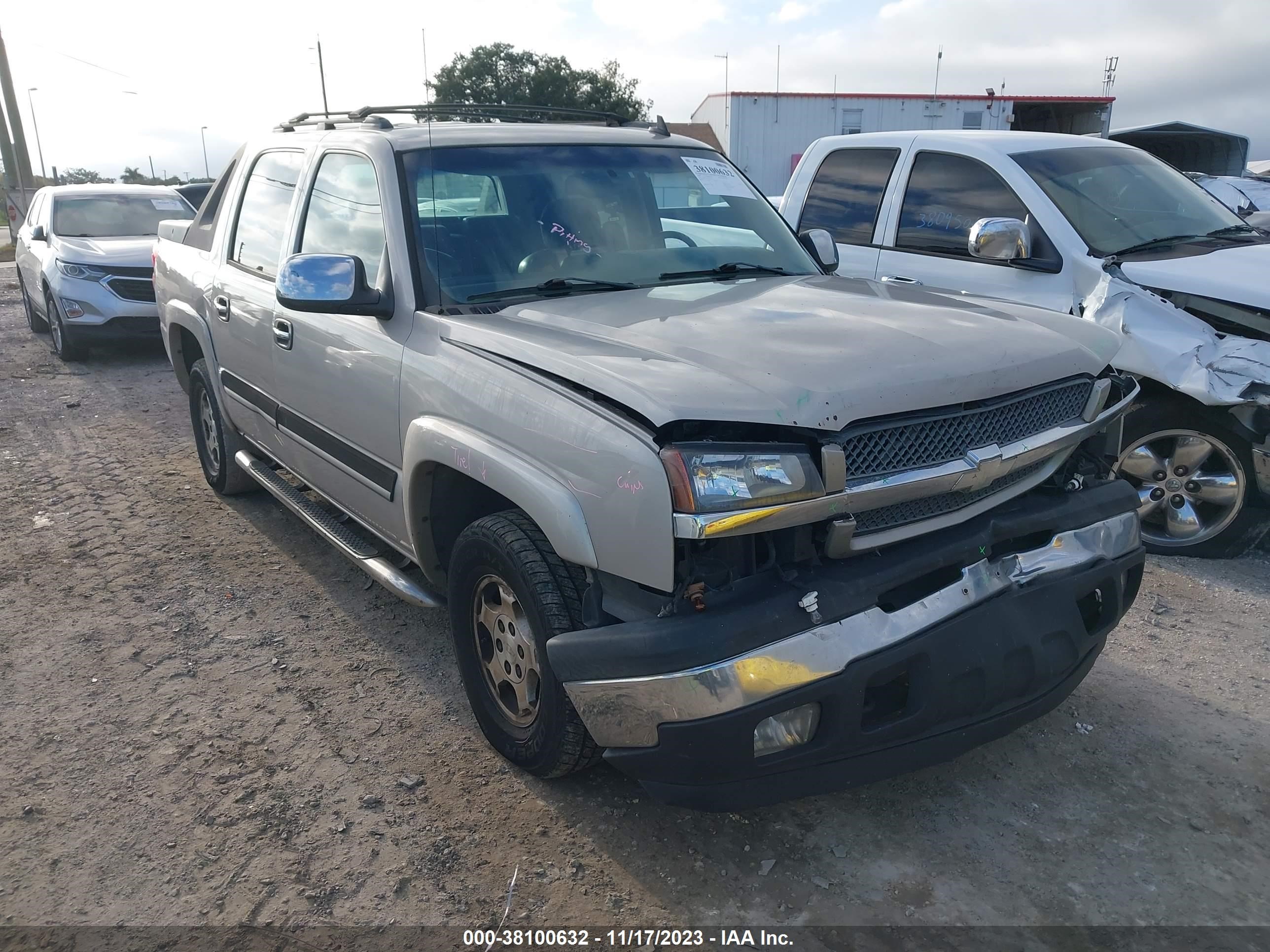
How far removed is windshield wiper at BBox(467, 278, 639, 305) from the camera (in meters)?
3.18

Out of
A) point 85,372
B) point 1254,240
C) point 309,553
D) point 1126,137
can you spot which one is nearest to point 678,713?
point 309,553

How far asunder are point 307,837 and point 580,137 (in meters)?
2.62

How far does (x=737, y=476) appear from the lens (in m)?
2.20

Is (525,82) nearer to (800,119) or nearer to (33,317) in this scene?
(800,119)

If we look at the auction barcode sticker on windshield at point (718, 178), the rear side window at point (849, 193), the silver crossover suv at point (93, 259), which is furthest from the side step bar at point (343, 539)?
the silver crossover suv at point (93, 259)

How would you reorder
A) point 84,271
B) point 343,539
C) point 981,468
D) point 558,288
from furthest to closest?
1. point 84,271
2. point 343,539
3. point 558,288
4. point 981,468

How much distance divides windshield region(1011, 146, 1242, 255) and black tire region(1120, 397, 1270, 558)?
0.86 meters

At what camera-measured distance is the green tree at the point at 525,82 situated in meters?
41.6

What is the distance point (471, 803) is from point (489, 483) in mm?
971

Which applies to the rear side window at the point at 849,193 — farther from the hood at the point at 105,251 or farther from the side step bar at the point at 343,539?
the hood at the point at 105,251

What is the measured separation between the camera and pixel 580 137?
3750mm

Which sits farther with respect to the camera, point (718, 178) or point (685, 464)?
point (718, 178)

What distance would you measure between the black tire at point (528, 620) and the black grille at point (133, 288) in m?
8.25

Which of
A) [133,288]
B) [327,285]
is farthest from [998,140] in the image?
[133,288]
